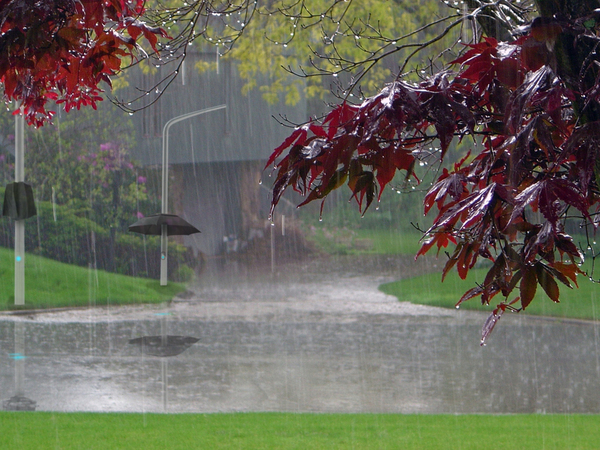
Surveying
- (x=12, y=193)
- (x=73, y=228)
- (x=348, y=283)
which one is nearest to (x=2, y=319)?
(x=12, y=193)

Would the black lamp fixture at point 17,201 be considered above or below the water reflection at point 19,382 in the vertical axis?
above

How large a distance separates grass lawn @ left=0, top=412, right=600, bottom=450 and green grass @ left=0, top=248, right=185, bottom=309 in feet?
32.6

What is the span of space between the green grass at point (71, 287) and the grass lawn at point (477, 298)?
20.9ft

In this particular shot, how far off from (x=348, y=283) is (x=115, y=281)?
7.27 m

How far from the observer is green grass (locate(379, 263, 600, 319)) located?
15.3 m

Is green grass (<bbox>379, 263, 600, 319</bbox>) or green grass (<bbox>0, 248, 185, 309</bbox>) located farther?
green grass (<bbox>0, 248, 185, 309</bbox>)

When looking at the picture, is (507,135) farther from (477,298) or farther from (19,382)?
(477,298)

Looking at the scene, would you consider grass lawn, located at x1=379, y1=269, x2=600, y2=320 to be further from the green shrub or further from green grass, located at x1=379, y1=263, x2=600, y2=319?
the green shrub

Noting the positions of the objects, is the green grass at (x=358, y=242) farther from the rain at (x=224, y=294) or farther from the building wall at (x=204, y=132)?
the building wall at (x=204, y=132)

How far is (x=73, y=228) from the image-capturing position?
19391 millimetres

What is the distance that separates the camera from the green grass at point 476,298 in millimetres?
15306

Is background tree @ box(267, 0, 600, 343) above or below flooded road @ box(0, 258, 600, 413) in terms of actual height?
above

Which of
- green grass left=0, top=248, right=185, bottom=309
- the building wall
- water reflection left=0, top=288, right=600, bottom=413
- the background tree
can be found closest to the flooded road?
water reflection left=0, top=288, right=600, bottom=413

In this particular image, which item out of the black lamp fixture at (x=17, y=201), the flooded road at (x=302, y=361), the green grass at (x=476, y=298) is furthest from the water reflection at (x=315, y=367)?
the black lamp fixture at (x=17, y=201)
